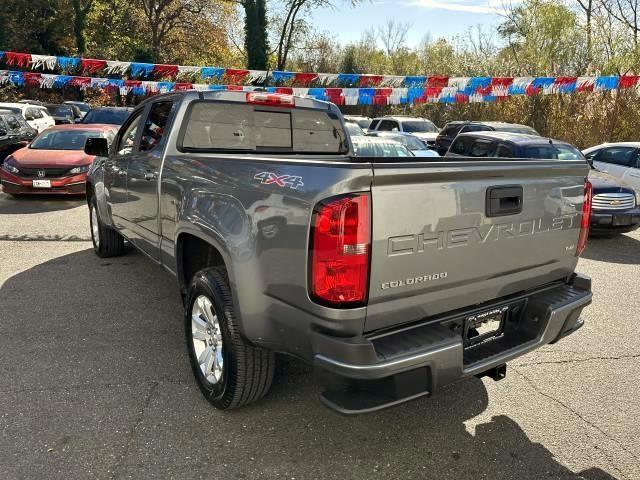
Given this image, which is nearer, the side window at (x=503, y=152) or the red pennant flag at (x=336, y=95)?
the side window at (x=503, y=152)

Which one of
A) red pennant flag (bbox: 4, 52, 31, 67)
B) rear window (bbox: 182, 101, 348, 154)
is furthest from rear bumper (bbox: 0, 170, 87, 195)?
red pennant flag (bbox: 4, 52, 31, 67)

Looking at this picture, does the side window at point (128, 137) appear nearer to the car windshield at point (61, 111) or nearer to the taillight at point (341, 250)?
the taillight at point (341, 250)

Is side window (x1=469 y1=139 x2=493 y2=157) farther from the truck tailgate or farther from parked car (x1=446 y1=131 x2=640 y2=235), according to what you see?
the truck tailgate

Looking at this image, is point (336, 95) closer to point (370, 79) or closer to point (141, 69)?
point (370, 79)

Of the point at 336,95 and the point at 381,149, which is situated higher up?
the point at 336,95

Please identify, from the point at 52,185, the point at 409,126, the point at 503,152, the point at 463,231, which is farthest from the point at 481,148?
the point at 409,126

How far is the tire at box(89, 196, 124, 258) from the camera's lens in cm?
607

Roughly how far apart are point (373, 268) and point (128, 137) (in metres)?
3.75

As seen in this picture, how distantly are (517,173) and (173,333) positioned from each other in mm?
2960

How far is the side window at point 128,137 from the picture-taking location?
477cm

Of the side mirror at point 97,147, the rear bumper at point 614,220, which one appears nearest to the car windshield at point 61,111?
the side mirror at point 97,147

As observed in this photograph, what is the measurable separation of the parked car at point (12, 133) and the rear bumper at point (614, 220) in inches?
493

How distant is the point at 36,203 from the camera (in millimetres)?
10008

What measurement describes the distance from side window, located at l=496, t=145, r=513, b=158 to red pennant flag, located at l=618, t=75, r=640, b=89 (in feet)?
42.3
